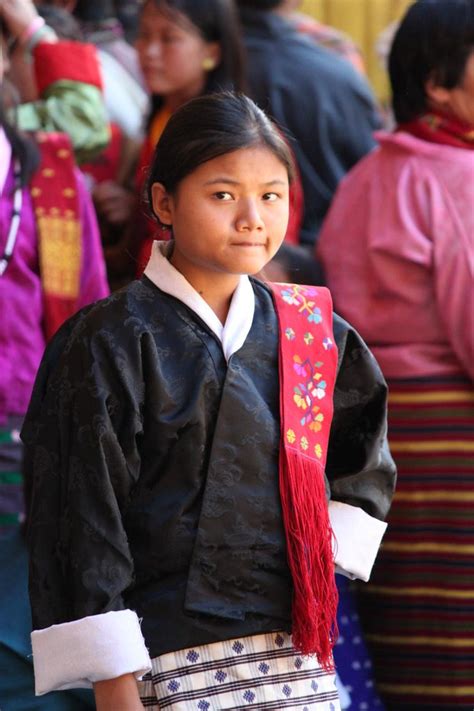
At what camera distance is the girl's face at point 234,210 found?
1.93 meters

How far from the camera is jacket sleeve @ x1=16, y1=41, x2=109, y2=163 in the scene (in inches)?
132

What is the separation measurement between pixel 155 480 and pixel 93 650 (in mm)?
251

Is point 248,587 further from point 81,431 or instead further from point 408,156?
point 408,156

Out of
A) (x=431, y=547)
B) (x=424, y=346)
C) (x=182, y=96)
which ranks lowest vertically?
(x=431, y=547)

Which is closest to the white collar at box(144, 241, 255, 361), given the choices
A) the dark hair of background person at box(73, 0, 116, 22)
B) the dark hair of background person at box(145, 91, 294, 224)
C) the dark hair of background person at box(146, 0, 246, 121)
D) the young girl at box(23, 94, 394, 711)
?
the young girl at box(23, 94, 394, 711)

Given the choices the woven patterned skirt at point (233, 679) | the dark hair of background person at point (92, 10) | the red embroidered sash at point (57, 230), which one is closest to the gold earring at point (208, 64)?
the red embroidered sash at point (57, 230)

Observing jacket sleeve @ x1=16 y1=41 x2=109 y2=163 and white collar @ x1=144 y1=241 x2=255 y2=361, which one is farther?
jacket sleeve @ x1=16 y1=41 x2=109 y2=163

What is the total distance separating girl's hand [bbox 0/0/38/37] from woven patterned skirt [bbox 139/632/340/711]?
6.67 ft

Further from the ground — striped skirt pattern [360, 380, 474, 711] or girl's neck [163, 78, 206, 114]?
girl's neck [163, 78, 206, 114]

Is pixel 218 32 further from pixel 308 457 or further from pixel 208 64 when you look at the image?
pixel 308 457

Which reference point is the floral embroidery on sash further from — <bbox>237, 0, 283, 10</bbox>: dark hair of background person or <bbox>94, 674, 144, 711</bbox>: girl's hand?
<bbox>237, 0, 283, 10</bbox>: dark hair of background person

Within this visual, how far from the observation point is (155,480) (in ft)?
6.39

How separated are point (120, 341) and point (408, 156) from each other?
131 centimetres

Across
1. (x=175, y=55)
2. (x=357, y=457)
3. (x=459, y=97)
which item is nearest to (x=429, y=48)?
(x=459, y=97)
